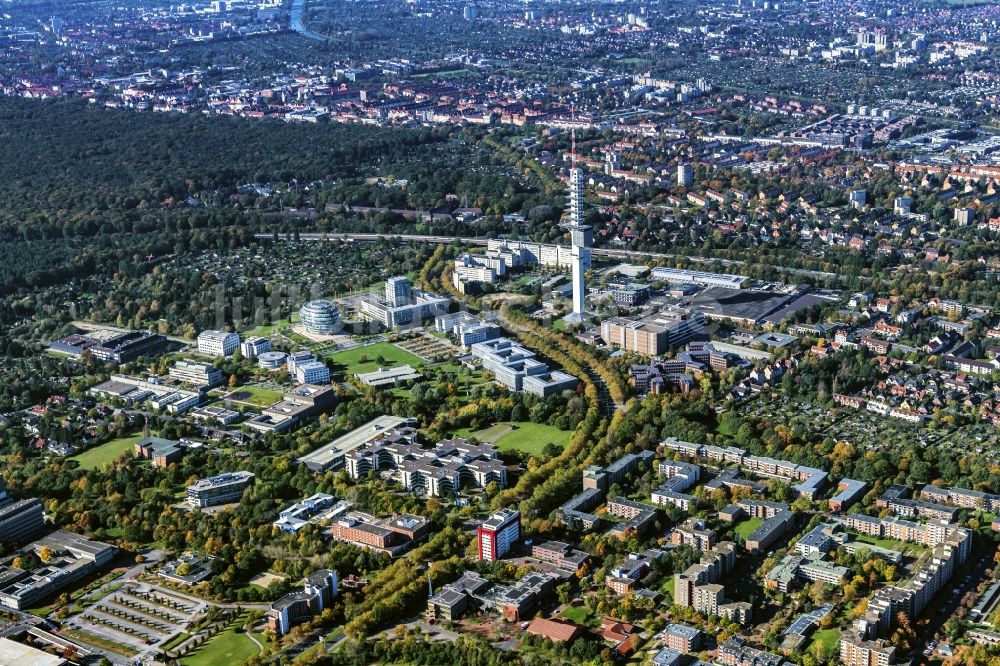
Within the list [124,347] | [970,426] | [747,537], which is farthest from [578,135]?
[747,537]

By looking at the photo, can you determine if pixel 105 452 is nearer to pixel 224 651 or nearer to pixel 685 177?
pixel 224 651

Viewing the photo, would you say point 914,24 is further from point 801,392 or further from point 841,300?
point 801,392

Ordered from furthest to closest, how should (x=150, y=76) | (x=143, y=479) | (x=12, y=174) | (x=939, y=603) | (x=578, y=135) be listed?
(x=150, y=76) → (x=578, y=135) → (x=12, y=174) → (x=143, y=479) → (x=939, y=603)

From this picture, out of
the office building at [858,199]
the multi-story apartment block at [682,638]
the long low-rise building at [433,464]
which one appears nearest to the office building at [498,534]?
the long low-rise building at [433,464]

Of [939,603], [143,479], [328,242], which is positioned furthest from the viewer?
[328,242]

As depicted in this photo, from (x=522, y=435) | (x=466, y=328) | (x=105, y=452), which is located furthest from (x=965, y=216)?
(x=105, y=452)

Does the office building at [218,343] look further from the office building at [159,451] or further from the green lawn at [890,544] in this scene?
the green lawn at [890,544]
